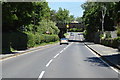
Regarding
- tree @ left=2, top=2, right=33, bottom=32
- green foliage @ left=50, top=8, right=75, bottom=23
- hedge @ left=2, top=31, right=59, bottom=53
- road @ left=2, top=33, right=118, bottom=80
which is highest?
green foliage @ left=50, top=8, right=75, bottom=23

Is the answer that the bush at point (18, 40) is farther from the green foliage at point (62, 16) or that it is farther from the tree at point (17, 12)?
the green foliage at point (62, 16)

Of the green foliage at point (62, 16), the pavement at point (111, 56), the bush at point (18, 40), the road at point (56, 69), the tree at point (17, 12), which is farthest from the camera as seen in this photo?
the green foliage at point (62, 16)

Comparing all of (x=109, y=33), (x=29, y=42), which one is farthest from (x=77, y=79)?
(x=109, y=33)

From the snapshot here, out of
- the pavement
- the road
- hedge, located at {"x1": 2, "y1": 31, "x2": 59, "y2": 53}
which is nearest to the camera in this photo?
the road

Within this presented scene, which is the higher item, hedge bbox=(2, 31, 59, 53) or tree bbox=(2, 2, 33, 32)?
tree bbox=(2, 2, 33, 32)

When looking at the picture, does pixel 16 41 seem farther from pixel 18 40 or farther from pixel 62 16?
pixel 62 16

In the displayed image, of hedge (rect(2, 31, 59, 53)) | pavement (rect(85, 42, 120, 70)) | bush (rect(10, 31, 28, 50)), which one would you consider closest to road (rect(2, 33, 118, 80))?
pavement (rect(85, 42, 120, 70))

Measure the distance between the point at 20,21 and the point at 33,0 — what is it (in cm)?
520

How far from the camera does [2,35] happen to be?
28.9 m

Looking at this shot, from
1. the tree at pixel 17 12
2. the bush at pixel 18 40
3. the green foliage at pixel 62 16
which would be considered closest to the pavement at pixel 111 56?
the tree at pixel 17 12

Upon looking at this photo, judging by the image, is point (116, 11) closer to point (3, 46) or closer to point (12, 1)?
point (12, 1)

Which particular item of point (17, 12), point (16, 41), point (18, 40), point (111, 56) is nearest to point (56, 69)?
point (111, 56)

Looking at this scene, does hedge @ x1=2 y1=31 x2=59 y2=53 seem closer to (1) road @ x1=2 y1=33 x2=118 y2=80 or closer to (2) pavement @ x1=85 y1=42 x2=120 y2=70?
(2) pavement @ x1=85 y1=42 x2=120 y2=70

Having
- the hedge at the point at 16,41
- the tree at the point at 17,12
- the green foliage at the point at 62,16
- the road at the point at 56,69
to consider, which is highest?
the green foliage at the point at 62,16
